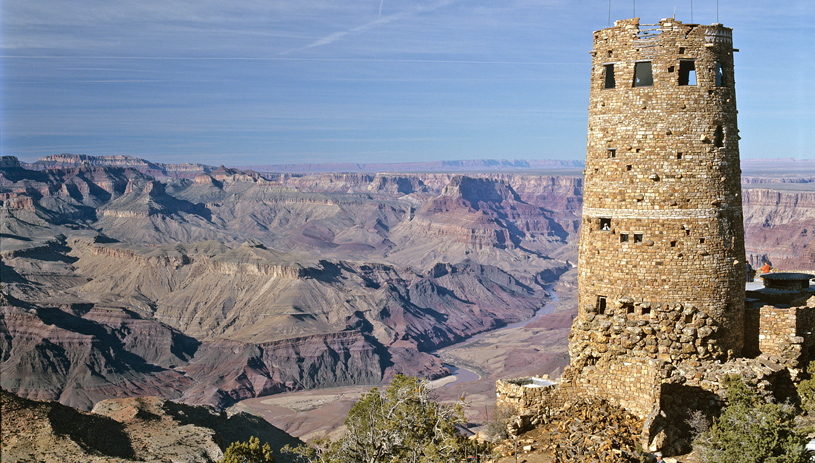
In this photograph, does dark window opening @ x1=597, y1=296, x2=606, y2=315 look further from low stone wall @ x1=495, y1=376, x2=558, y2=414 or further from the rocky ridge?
the rocky ridge

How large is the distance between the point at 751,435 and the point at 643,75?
31.5ft

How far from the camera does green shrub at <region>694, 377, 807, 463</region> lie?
17406 millimetres

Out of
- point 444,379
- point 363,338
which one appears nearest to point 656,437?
point 444,379

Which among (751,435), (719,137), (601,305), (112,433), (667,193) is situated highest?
(719,137)

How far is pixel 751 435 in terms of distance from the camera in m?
17.5

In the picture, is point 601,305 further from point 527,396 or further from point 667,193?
point 667,193

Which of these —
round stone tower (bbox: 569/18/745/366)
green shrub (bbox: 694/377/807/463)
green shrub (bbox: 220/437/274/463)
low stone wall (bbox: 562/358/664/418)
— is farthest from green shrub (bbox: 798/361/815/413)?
green shrub (bbox: 220/437/274/463)

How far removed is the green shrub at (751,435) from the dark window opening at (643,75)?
832 centimetres

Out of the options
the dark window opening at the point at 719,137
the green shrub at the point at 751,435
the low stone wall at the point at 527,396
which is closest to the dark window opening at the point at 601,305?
the low stone wall at the point at 527,396

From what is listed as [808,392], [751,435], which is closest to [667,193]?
[751,435]

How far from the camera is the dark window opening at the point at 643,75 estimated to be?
19391mm

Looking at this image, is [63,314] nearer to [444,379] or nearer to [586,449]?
[444,379]

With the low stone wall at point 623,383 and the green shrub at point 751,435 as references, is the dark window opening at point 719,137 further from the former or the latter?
the green shrub at point 751,435

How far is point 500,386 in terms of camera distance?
21344 millimetres
